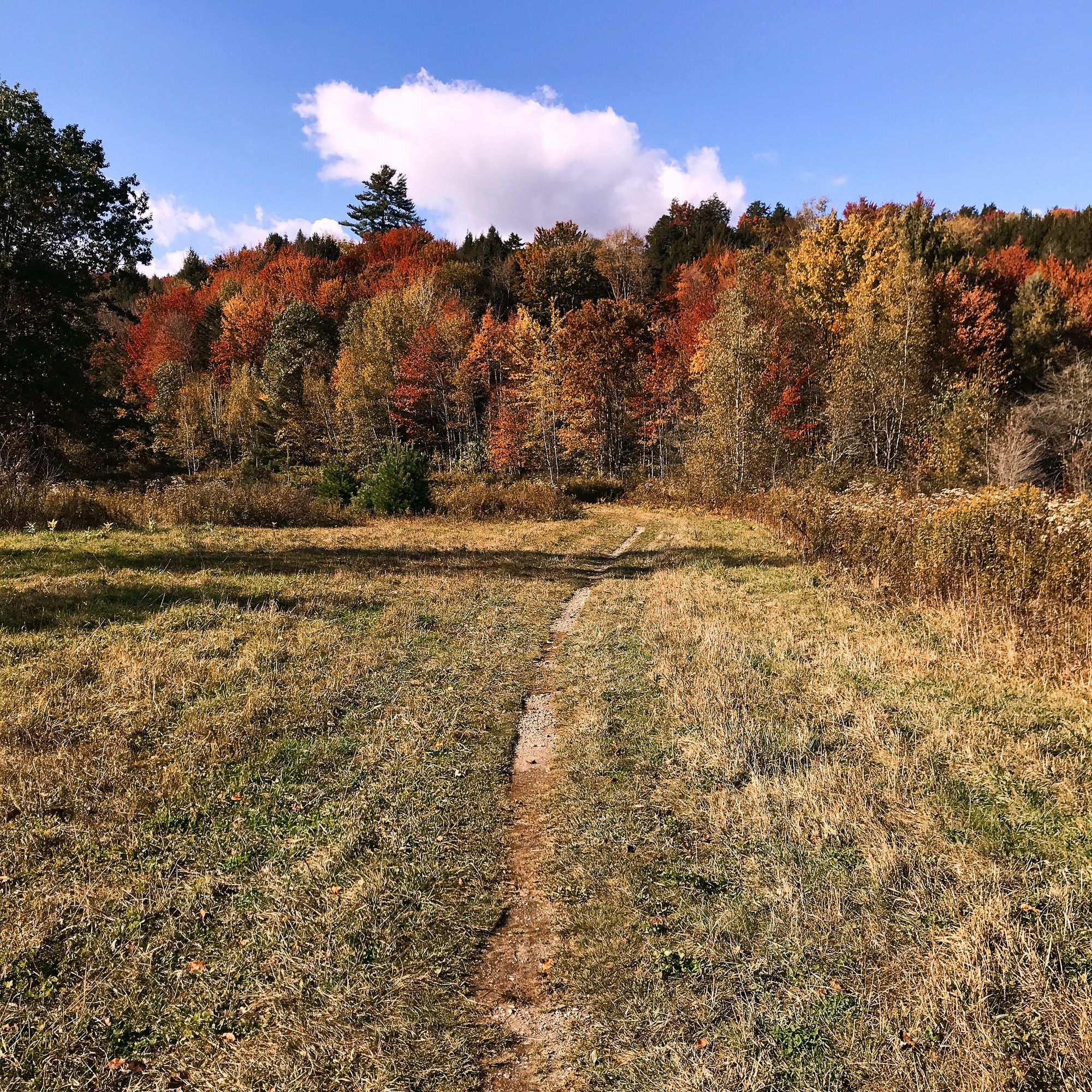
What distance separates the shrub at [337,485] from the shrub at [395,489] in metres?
0.57

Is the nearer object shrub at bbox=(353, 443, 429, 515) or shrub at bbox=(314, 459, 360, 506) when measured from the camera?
shrub at bbox=(353, 443, 429, 515)

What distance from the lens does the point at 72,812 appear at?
4758 millimetres

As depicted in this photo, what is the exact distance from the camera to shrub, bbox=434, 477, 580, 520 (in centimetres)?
2402

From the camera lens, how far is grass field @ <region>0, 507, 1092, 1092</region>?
10.0 feet

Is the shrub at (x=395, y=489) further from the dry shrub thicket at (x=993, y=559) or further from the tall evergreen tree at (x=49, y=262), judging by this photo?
the dry shrub thicket at (x=993, y=559)

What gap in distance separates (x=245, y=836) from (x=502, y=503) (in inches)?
816

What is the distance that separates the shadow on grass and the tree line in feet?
44.8

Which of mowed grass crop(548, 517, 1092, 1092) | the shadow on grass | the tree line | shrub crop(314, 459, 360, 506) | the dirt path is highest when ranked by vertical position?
the tree line

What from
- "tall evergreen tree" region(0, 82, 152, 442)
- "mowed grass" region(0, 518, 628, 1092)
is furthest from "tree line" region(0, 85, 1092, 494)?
"mowed grass" region(0, 518, 628, 1092)

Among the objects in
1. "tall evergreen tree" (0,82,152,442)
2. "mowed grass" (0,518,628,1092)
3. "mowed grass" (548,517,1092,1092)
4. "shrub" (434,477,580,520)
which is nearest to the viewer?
"mowed grass" (548,517,1092,1092)

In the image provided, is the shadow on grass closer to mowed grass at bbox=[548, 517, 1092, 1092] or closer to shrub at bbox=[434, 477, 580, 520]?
mowed grass at bbox=[548, 517, 1092, 1092]

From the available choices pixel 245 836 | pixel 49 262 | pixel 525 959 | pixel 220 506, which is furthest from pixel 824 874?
pixel 49 262

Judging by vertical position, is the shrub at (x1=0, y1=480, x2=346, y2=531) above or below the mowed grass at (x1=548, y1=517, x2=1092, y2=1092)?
above

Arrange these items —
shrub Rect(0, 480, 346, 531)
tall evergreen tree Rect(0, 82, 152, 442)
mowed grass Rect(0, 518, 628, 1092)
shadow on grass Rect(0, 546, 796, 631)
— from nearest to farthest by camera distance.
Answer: mowed grass Rect(0, 518, 628, 1092) < shadow on grass Rect(0, 546, 796, 631) < shrub Rect(0, 480, 346, 531) < tall evergreen tree Rect(0, 82, 152, 442)
